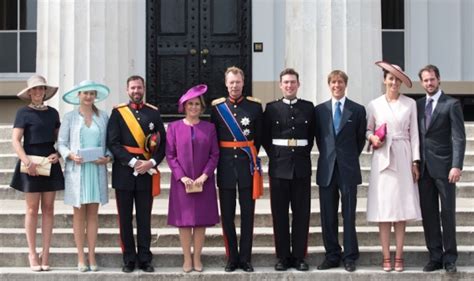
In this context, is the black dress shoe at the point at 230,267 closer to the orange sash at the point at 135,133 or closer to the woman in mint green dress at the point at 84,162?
the orange sash at the point at 135,133

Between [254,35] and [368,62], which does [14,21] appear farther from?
[368,62]

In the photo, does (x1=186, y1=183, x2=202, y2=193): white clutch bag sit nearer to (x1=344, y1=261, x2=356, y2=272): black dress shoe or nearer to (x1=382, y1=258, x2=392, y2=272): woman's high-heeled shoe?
(x1=344, y1=261, x2=356, y2=272): black dress shoe

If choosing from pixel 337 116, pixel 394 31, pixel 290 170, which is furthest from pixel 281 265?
pixel 394 31

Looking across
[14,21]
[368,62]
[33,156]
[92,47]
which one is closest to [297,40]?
[368,62]

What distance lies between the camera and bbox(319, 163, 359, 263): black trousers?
23.4 feet

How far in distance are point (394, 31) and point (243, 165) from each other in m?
9.66

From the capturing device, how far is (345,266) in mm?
7148

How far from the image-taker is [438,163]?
6.99 metres

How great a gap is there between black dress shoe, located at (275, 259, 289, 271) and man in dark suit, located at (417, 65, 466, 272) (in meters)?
1.34

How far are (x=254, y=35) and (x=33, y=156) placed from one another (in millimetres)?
7654

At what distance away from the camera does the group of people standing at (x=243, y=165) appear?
23.0ft

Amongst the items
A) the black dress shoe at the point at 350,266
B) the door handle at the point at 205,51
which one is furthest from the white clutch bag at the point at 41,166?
the door handle at the point at 205,51

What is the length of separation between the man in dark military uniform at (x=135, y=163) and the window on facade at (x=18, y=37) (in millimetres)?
9357

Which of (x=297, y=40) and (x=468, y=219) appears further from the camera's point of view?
(x=297, y=40)
